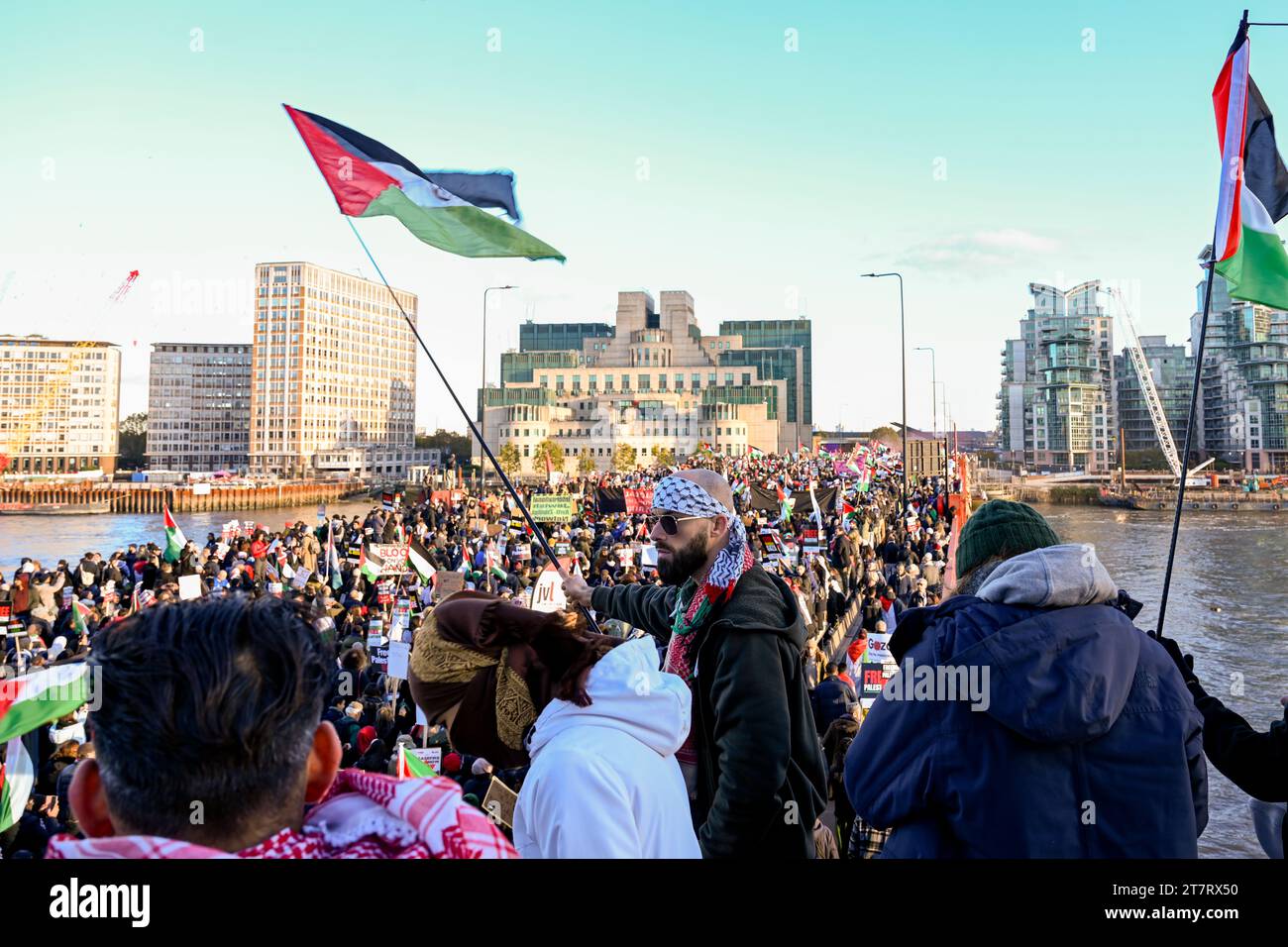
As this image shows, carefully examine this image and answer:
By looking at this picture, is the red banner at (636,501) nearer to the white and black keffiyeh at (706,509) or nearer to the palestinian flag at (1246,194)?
the palestinian flag at (1246,194)

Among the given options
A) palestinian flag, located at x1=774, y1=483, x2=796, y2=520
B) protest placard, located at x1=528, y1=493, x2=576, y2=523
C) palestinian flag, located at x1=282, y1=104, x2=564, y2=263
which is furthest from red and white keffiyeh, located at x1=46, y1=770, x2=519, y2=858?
palestinian flag, located at x1=774, y1=483, x2=796, y2=520

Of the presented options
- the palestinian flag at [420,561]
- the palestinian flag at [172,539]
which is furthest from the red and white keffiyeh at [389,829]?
the palestinian flag at [172,539]

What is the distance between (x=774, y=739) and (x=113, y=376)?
16204 cm

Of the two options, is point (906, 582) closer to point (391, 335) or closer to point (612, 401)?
point (612, 401)

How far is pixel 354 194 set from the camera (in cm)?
497

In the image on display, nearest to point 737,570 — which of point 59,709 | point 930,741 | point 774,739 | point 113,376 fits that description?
point 774,739

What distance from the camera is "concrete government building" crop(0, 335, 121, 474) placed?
127562 mm

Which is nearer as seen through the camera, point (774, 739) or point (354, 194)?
point (774, 739)

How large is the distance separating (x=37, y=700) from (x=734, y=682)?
3.34 metres

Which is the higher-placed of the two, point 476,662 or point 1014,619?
point 1014,619

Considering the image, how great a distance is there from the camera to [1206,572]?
3538 cm

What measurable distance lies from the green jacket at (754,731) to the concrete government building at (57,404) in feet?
473

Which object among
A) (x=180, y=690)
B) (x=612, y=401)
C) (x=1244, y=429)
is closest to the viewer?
(x=180, y=690)

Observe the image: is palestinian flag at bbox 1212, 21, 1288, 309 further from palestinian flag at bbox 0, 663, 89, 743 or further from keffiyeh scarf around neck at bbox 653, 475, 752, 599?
palestinian flag at bbox 0, 663, 89, 743
